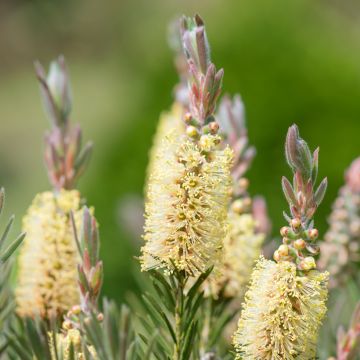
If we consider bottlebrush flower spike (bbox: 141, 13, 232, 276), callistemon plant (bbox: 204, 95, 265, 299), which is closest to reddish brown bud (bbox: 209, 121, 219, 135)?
bottlebrush flower spike (bbox: 141, 13, 232, 276)

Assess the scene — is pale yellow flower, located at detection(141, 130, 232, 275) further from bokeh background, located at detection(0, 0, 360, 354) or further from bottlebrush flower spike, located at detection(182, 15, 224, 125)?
bokeh background, located at detection(0, 0, 360, 354)

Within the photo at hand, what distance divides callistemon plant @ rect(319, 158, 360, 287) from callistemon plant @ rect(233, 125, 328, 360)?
30cm

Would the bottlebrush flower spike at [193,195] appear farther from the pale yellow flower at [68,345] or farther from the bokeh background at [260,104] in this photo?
the bokeh background at [260,104]

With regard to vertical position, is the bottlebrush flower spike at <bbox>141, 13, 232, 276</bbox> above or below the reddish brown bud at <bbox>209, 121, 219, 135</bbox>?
below

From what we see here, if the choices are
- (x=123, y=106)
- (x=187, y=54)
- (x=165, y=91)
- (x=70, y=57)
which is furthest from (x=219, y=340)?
(x=70, y=57)

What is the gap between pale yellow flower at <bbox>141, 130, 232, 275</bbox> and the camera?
1.67 feet

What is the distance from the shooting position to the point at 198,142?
0.53m

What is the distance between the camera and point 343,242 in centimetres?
82

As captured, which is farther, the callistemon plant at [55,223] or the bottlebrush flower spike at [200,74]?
the callistemon plant at [55,223]

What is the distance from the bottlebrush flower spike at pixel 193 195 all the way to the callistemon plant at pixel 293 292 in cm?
4

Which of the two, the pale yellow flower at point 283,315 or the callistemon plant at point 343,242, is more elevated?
the callistemon plant at point 343,242

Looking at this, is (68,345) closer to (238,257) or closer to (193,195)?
(193,195)

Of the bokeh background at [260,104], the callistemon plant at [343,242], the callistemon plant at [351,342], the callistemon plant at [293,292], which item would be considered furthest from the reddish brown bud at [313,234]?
the bokeh background at [260,104]

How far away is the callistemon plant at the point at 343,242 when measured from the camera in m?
0.79
